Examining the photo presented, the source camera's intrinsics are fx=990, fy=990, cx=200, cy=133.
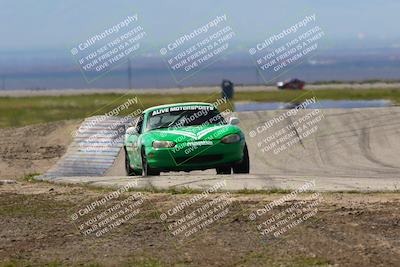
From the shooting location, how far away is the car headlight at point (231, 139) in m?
18.0

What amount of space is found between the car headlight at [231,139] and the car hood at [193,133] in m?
0.07

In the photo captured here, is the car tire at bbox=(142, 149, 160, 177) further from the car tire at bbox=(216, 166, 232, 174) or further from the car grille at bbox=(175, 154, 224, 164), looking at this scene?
the car tire at bbox=(216, 166, 232, 174)

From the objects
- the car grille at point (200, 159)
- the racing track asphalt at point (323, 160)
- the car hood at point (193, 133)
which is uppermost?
the car hood at point (193, 133)

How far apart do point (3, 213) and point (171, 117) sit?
228 inches

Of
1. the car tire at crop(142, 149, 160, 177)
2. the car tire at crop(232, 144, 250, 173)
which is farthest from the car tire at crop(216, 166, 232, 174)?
the car tire at crop(142, 149, 160, 177)

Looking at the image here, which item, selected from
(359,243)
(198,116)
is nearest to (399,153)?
(198,116)

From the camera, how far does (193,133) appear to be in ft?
59.1

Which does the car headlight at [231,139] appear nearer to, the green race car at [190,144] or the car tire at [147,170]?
the green race car at [190,144]

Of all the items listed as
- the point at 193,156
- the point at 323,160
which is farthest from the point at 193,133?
the point at 323,160

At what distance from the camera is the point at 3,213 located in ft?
45.9

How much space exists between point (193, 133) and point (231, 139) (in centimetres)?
71

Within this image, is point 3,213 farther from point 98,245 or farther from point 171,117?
point 171,117

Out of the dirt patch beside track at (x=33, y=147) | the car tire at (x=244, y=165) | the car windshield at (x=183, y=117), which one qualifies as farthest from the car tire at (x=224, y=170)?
the dirt patch beside track at (x=33, y=147)

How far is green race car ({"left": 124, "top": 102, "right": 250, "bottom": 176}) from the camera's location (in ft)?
58.9
